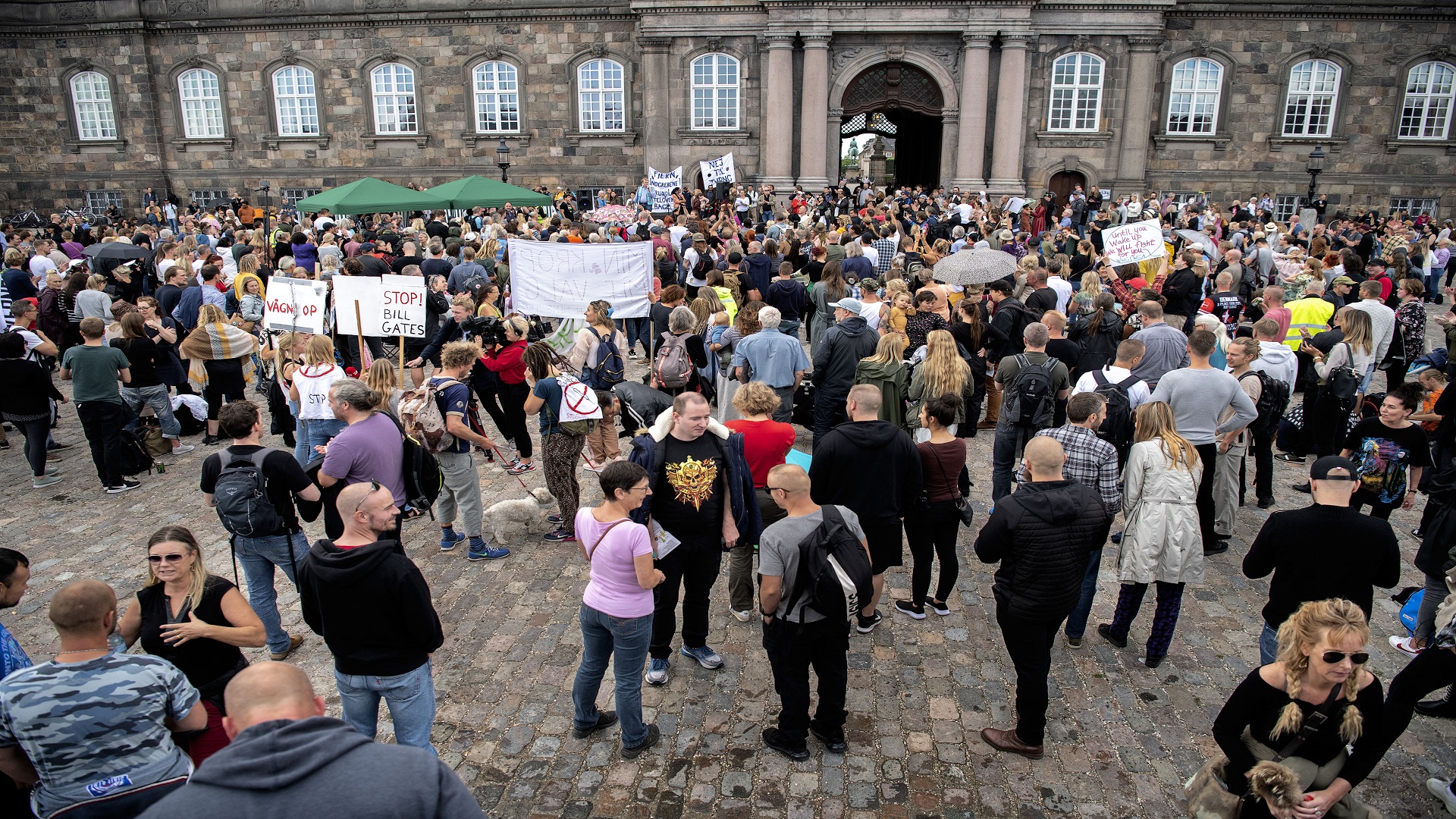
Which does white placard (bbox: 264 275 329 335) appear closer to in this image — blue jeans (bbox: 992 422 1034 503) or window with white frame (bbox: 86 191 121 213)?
blue jeans (bbox: 992 422 1034 503)

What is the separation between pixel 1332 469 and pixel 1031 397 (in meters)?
2.80

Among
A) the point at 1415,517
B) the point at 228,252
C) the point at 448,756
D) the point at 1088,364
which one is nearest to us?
the point at 448,756

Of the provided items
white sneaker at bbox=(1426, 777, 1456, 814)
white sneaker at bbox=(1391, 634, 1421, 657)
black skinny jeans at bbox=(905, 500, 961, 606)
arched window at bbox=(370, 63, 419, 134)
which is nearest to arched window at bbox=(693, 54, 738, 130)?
arched window at bbox=(370, 63, 419, 134)

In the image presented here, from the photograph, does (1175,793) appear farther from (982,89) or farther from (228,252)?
(982,89)

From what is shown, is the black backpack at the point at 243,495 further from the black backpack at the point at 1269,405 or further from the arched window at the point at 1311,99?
the arched window at the point at 1311,99

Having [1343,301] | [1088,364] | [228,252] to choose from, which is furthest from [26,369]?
[1343,301]

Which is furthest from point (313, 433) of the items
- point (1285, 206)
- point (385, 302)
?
point (1285, 206)

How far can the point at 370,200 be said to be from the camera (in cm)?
1478

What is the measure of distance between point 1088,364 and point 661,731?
19.1ft

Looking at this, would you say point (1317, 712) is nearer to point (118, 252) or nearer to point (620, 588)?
point (620, 588)

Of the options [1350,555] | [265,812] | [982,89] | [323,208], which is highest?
[982,89]

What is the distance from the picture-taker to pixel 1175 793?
14.1 ft

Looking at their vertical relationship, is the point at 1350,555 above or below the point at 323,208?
below

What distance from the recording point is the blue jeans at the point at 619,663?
4344 mm
